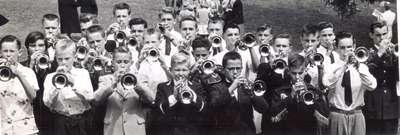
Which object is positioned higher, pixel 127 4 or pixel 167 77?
pixel 127 4

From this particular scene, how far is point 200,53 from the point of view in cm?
509

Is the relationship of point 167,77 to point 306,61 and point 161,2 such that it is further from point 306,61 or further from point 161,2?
point 306,61

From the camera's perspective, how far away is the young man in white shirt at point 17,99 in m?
5.02

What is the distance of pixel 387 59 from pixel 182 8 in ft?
5.99

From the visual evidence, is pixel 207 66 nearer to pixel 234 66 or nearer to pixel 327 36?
pixel 234 66

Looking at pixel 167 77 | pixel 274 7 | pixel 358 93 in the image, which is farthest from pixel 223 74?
pixel 358 93

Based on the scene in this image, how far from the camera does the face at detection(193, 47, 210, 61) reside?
5.07 meters

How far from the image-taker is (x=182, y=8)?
17.5 ft

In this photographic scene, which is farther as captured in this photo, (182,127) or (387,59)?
(387,59)

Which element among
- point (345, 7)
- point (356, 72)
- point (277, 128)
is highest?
point (345, 7)

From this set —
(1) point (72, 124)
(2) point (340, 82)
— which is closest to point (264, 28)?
(2) point (340, 82)

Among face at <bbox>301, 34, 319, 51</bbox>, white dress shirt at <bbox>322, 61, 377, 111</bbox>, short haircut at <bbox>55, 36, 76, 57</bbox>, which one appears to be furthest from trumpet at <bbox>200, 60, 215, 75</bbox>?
short haircut at <bbox>55, 36, 76, 57</bbox>

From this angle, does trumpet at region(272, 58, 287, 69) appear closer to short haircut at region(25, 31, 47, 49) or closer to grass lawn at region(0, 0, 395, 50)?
grass lawn at region(0, 0, 395, 50)

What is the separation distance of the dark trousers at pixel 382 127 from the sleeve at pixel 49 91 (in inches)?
105
